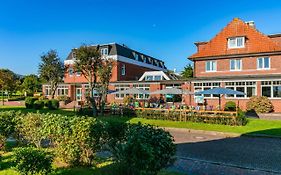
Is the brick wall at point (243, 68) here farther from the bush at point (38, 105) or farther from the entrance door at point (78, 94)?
the bush at point (38, 105)

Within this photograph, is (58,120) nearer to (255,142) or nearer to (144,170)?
(144,170)

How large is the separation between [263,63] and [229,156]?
2366 cm

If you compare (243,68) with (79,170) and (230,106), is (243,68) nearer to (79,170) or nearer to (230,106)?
(230,106)

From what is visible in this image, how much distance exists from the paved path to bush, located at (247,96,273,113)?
13.4m

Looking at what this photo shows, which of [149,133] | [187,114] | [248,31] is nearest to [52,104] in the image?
[187,114]

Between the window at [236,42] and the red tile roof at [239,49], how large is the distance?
0.44 m

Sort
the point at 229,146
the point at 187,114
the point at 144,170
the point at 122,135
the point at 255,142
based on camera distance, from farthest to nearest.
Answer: the point at 187,114
the point at 255,142
the point at 229,146
the point at 122,135
the point at 144,170

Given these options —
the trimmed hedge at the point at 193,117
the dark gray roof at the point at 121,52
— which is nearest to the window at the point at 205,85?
the trimmed hedge at the point at 193,117

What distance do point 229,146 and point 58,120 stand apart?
8186mm

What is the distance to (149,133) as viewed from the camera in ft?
17.9

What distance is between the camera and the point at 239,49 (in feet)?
104

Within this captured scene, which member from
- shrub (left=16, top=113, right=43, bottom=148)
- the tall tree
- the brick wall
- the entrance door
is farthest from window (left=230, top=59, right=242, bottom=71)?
shrub (left=16, top=113, right=43, bottom=148)

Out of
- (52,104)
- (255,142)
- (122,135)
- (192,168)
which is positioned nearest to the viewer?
(122,135)

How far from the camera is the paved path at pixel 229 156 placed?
26.2ft
